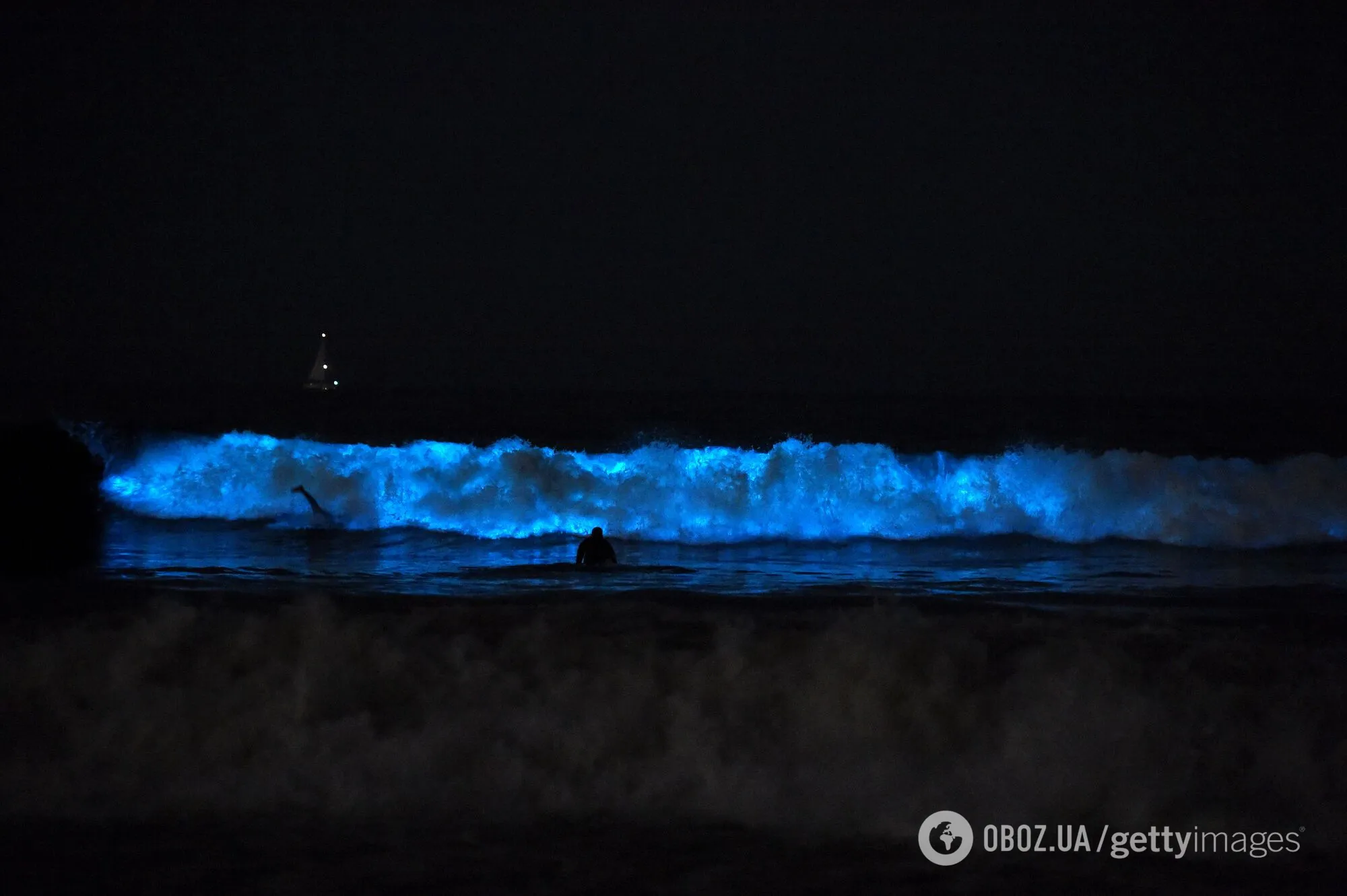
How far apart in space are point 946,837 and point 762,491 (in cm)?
1230

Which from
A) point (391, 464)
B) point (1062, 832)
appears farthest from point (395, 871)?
point (391, 464)

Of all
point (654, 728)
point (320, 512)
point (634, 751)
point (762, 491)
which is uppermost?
point (762, 491)

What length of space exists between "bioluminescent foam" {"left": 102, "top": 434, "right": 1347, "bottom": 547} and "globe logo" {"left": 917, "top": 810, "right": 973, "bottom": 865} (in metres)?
10.6

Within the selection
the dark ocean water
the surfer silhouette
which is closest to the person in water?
the dark ocean water

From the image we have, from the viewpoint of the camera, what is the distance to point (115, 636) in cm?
613

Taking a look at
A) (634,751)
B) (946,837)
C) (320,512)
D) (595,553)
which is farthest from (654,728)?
(320,512)

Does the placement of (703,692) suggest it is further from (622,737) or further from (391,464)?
(391,464)

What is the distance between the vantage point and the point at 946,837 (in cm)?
454

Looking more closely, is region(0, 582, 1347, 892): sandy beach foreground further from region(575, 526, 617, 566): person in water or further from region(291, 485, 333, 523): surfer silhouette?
region(291, 485, 333, 523): surfer silhouette

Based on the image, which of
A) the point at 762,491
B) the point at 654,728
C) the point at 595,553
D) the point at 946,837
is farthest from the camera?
the point at 762,491

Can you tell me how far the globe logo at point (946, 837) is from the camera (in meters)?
4.38

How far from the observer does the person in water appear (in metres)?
12.0

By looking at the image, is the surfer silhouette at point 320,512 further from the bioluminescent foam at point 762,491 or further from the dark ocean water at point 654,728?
the dark ocean water at point 654,728

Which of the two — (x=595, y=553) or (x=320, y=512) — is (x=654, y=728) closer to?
(x=595, y=553)
